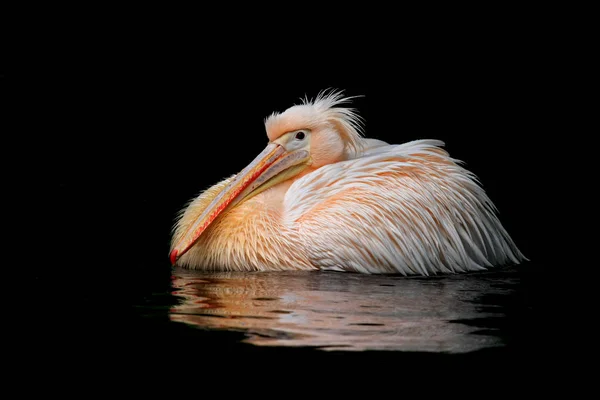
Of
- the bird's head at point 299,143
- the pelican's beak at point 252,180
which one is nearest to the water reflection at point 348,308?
the pelican's beak at point 252,180

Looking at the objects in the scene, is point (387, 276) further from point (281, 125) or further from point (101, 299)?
point (101, 299)

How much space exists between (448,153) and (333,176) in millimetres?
1120

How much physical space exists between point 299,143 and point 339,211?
0.90 meters

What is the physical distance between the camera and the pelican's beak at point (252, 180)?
26.2 ft

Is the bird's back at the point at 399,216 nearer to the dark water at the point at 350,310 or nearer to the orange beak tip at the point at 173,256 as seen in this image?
the dark water at the point at 350,310

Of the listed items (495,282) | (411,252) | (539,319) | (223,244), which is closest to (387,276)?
(411,252)

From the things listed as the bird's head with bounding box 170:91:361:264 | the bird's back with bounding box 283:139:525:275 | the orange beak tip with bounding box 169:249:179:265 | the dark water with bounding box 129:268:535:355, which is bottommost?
the dark water with bounding box 129:268:535:355

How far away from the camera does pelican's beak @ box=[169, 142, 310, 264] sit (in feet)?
26.2

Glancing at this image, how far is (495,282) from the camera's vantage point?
731 cm

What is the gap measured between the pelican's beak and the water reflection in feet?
1.12

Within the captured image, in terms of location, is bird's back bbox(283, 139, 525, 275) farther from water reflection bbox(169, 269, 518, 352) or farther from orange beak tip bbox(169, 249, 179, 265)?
orange beak tip bbox(169, 249, 179, 265)

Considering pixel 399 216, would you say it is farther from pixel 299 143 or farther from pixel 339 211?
pixel 299 143

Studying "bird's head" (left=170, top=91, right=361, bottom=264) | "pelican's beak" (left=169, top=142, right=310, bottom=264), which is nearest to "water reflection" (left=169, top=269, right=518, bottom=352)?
"pelican's beak" (left=169, top=142, right=310, bottom=264)

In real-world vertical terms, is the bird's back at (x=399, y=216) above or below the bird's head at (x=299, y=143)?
below
